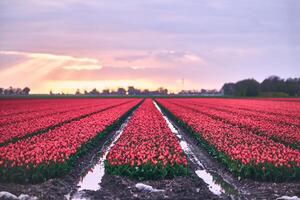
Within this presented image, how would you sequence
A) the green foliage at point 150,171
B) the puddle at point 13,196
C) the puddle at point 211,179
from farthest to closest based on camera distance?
the green foliage at point 150,171 < the puddle at point 211,179 < the puddle at point 13,196

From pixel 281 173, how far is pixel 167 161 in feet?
10.3

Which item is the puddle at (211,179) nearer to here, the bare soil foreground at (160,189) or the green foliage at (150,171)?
the bare soil foreground at (160,189)

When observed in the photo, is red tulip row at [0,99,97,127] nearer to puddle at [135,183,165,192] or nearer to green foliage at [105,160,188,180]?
green foliage at [105,160,188,180]

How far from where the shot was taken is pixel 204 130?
2119cm

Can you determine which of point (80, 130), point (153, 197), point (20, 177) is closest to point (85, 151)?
point (80, 130)

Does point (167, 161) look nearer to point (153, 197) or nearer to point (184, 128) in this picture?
point (153, 197)

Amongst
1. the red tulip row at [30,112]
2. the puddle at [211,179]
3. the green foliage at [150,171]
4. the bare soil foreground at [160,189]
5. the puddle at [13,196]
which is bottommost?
the puddle at [211,179]

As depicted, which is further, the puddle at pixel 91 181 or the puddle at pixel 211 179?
the puddle at pixel 211 179

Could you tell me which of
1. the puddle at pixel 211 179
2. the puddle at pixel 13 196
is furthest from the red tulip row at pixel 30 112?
Result: the puddle at pixel 13 196

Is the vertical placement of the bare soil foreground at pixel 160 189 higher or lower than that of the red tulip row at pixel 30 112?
lower

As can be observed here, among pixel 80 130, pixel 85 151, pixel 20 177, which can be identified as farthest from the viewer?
pixel 80 130

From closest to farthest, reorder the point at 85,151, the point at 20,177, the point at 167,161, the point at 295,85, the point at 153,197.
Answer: the point at 153,197, the point at 20,177, the point at 167,161, the point at 85,151, the point at 295,85

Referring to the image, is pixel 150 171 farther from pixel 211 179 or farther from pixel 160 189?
pixel 211 179

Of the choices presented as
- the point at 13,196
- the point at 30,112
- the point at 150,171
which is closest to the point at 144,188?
the point at 150,171
